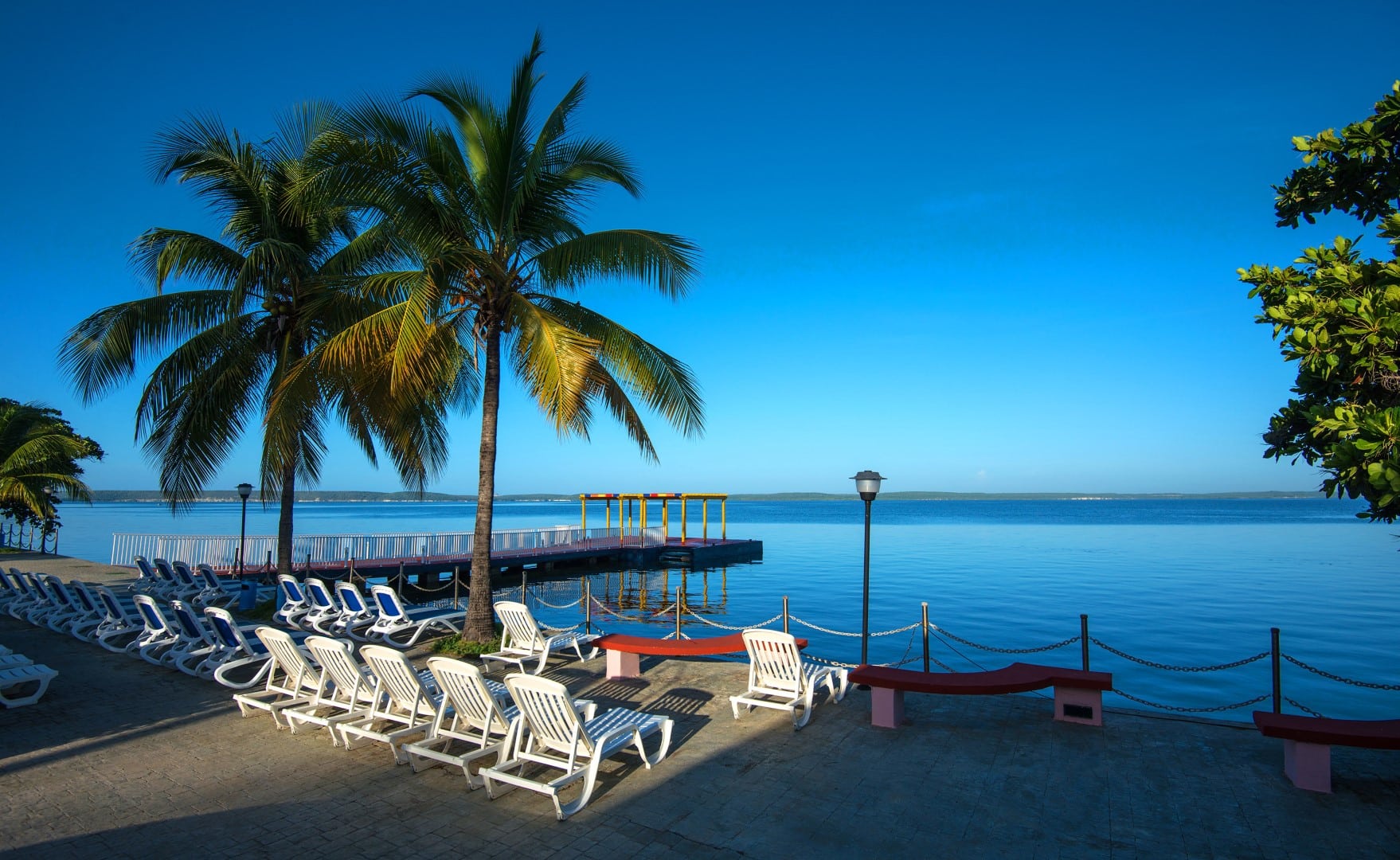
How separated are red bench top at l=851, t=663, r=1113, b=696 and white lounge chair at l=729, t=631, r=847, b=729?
1.67 feet

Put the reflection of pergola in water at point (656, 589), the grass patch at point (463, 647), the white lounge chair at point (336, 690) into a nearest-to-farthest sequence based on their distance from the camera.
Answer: the white lounge chair at point (336, 690) < the grass patch at point (463, 647) < the reflection of pergola in water at point (656, 589)

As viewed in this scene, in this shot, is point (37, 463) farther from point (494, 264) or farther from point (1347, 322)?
point (1347, 322)

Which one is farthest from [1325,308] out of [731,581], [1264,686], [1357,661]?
[731,581]

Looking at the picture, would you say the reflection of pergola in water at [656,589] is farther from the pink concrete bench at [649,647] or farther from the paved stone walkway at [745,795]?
the paved stone walkway at [745,795]

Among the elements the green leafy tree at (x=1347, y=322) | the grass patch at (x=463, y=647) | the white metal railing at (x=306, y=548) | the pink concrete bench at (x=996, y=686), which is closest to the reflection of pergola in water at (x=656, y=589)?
the white metal railing at (x=306, y=548)

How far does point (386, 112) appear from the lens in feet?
30.3

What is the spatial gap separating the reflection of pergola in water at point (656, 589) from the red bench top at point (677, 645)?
499 inches

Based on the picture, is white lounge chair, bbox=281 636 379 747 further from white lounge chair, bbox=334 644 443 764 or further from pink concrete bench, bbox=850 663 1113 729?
pink concrete bench, bbox=850 663 1113 729

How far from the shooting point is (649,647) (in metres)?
8.41

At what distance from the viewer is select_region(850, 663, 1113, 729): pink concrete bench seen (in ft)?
22.3

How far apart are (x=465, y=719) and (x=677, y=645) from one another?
3.07 meters

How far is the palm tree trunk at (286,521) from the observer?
13.6 meters

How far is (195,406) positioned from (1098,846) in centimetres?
1410

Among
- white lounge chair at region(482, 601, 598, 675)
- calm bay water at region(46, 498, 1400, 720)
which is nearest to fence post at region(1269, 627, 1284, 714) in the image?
calm bay water at region(46, 498, 1400, 720)
